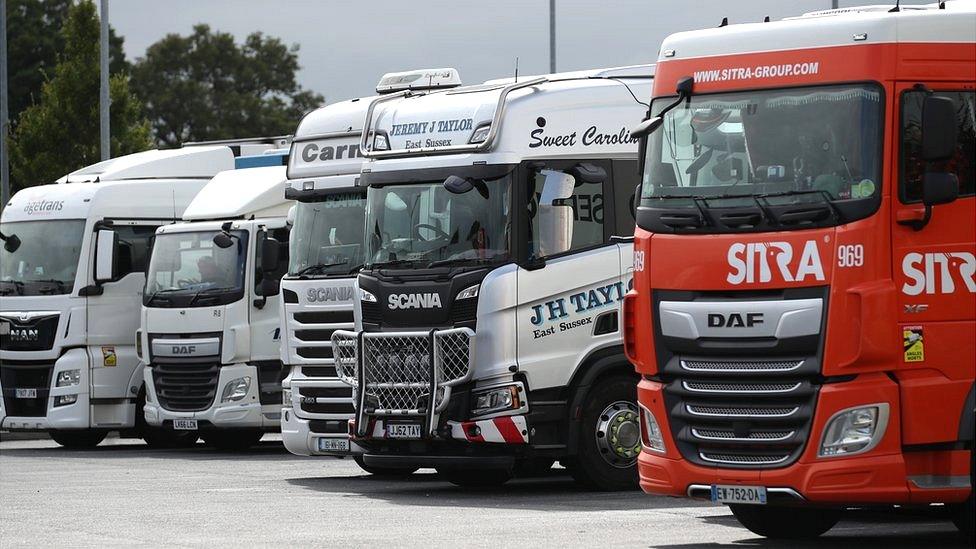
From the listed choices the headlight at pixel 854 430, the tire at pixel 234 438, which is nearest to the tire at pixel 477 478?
the tire at pixel 234 438

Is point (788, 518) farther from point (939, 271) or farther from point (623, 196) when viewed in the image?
point (623, 196)

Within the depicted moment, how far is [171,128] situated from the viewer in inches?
3051

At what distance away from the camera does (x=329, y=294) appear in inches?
735

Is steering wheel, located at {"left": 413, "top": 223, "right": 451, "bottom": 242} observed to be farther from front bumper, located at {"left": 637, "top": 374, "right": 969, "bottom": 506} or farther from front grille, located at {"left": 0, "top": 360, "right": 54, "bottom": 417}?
front grille, located at {"left": 0, "top": 360, "right": 54, "bottom": 417}

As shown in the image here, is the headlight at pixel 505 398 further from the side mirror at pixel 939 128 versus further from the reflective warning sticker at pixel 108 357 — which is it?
the reflective warning sticker at pixel 108 357

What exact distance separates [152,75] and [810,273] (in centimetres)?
6904

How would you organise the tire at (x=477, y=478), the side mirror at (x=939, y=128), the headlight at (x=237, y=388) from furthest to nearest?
the headlight at (x=237, y=388) < the tire at (x=477, y=478) < the side mirror at (x=939, y=128)

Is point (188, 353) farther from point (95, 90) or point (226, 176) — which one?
point (95, 90)

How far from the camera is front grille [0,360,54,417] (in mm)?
24031

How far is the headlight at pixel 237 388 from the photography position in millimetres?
22281

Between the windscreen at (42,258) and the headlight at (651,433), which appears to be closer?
the headlight at (651,433)

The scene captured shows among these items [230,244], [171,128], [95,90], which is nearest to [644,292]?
[230,244]

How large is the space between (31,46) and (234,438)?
50583 mm

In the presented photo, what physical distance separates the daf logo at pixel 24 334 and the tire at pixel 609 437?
9.99m
